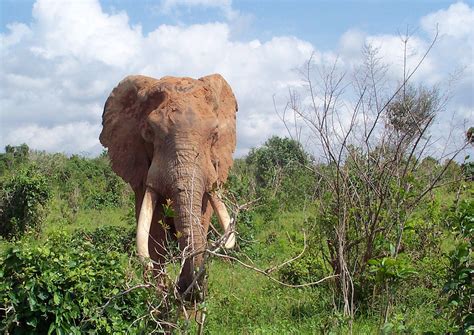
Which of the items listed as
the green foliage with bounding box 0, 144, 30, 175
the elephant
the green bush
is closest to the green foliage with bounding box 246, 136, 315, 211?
the elephant

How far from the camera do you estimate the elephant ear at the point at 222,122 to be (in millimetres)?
7734

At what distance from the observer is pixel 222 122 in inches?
316

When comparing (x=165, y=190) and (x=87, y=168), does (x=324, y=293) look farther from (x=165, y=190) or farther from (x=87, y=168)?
(x=87, y=168)

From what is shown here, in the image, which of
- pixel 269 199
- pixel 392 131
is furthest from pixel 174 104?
pixel 269 199

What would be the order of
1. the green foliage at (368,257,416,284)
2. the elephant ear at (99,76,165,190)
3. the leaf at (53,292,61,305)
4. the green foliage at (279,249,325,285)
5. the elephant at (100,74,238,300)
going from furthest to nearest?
1. the green foliage at (279,249,325,285)
2. the elephant ear at (99,76,165,190)
3. the elephant at (100,74,238,300)
4. the leaf at (53,292,61,305)
5. the green foliage at (368,257,416,284)

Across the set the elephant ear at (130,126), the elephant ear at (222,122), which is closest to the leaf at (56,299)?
A: the elephant ear at (130,126)

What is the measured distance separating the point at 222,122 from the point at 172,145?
45.6 inches

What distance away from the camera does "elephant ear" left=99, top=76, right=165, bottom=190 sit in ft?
25.3

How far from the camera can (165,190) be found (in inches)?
274

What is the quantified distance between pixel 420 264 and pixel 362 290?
1104mm

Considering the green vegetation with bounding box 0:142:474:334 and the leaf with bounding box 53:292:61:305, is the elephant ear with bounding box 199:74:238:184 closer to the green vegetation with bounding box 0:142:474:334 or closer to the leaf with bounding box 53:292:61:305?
the green vegetation with bounding box 0:142:474:334

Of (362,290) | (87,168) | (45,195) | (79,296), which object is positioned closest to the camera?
(79,296)

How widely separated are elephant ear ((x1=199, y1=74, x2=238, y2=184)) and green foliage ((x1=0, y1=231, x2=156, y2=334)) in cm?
247

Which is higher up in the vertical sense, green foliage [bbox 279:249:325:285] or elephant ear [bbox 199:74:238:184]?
elephant ear [bbox 199:74:238:184]
